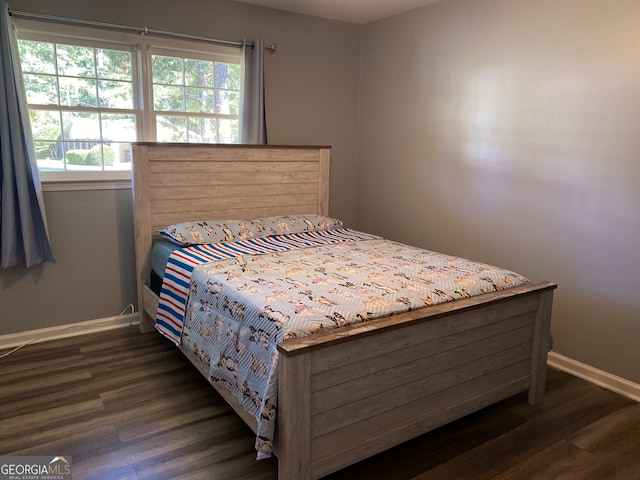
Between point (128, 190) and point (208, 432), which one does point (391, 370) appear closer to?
point (208, 432)

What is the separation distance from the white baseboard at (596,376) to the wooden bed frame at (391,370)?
0.52 metres

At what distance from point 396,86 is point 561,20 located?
141 centimetres

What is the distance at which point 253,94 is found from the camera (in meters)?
3.63

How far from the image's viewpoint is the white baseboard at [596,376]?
8.56 feet

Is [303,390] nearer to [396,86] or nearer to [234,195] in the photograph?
[234,195]

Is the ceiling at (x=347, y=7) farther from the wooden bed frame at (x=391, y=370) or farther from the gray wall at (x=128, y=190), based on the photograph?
the wooden bed frame at (x=391, y=370)

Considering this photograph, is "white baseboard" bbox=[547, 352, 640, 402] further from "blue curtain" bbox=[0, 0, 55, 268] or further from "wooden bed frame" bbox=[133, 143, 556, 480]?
"blue curtain" bbox=[0, 0, 55, 268]

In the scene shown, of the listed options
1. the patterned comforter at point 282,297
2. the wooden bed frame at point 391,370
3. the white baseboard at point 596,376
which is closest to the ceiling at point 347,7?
the wooden bed frame at point 391,370

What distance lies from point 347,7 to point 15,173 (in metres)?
2.62

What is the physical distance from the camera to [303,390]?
166cm

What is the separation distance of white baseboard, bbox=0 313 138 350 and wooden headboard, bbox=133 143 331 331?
232 millimetres

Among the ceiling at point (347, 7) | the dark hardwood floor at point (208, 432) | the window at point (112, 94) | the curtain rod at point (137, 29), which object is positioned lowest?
the dark hardwood floor at point (208, 432)

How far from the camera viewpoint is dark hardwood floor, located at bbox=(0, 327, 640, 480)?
1.97 metres

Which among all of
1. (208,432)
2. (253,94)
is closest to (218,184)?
(253,94)
